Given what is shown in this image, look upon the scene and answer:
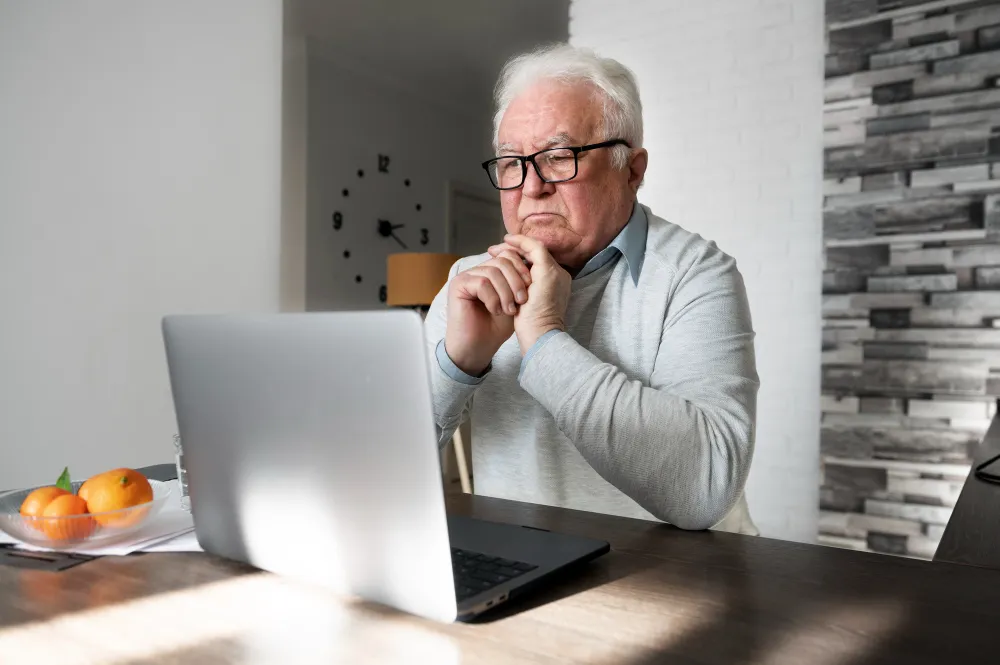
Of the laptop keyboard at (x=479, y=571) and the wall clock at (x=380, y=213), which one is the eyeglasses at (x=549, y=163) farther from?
the wall clock at (x=380, y=213)

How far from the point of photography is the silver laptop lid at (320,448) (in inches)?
22.1

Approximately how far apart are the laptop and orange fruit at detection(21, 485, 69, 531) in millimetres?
186

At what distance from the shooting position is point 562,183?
1.23 metres

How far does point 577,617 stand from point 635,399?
14.3 inches

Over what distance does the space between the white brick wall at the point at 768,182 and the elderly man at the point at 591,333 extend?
4.69ft

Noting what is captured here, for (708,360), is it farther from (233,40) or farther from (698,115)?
(233,40)

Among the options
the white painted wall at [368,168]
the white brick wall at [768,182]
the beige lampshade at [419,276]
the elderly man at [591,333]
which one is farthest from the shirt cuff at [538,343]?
the white painted wall at [368,168]

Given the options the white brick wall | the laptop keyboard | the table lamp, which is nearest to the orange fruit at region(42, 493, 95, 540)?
the laptop keyboard

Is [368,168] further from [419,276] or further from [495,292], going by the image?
[495,292]

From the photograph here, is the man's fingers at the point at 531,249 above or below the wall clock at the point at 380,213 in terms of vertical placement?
below

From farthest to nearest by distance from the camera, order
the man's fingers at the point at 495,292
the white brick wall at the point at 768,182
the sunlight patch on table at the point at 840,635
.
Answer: the white brick wall at the point at 768,182, the man's fingers at the point at 495,292, the sunlight patch on table at the point at 840,635

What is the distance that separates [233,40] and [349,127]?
1100 millimetres

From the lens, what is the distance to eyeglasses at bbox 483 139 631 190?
4.01 ft

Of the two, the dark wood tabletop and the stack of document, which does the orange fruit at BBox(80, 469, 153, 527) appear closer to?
the stack of document
